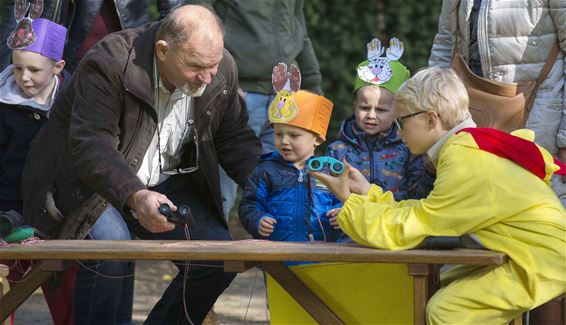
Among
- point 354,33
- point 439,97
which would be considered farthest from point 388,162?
point 354,33

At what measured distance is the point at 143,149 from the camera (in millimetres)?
5598

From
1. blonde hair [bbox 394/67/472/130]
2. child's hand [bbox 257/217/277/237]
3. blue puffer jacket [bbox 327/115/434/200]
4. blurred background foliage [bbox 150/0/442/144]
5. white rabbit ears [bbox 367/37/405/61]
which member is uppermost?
blonde hair [bbox 394/67/472/130]

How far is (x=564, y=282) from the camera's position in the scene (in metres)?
4.62

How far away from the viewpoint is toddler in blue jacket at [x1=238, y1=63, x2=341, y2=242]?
5.55m

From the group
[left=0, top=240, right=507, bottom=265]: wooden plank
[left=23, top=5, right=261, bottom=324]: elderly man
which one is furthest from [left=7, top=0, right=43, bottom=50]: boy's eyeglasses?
[left=0, top=240, right=507, bottom=265]: wooden plank

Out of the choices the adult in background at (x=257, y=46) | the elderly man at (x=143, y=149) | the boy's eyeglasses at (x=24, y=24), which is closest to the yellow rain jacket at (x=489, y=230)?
the elderly man at (x=143, y=149)

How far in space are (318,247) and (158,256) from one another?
0.61 meters

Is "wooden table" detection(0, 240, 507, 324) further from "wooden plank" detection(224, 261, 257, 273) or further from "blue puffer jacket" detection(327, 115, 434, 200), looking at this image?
"blue puffer jacket" detection(327, 115, 434, 200)

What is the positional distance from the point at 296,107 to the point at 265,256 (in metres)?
1.13

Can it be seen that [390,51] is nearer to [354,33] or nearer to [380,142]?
[380,142]

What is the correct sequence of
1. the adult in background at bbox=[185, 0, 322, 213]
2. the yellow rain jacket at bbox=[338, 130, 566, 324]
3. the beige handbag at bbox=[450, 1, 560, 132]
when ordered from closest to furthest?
the yellow rain jacket at bbox=[338, 130, 566, 324]
the beige handbag at bbox=[450, 1, 560, 132]
the adult in background at bbox=[185, 0, 322, 213]

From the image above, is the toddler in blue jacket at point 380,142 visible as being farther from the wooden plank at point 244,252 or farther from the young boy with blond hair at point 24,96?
the young boy with blond hair at point 24,96

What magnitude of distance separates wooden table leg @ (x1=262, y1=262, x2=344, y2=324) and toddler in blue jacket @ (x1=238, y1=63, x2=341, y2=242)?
2.03 feet

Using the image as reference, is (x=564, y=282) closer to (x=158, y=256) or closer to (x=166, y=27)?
(x=158, y=256)
